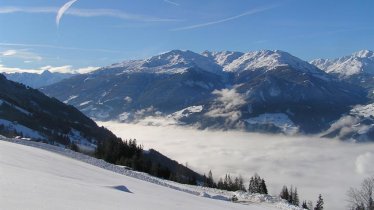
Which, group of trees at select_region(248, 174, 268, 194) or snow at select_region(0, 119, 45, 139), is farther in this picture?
snow at select_region(0, 119, 45, 139)

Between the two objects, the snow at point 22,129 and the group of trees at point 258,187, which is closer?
the group of trees at point 258,187

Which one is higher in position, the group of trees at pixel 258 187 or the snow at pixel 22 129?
the snow at pixel 22 129

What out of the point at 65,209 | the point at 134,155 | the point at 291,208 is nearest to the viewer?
the point at 65,209

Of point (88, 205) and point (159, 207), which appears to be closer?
point (88, 205)

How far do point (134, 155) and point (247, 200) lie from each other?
203 feet

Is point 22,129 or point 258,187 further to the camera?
point 22,129

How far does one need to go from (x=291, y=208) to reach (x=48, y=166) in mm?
20114

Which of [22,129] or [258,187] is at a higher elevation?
[22,129]

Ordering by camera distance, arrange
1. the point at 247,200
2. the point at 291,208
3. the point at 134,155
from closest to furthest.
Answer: the point at 291,208 < the point at 247,200 < the point at 134,155

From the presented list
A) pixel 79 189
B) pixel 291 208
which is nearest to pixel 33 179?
pixel 79 189

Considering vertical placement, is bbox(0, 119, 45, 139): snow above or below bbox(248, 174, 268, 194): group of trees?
above

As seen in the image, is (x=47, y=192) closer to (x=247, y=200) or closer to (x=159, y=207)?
(x=159, y=207)

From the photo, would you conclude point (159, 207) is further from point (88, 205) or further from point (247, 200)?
point (247, 200)

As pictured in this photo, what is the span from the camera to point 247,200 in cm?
4209
